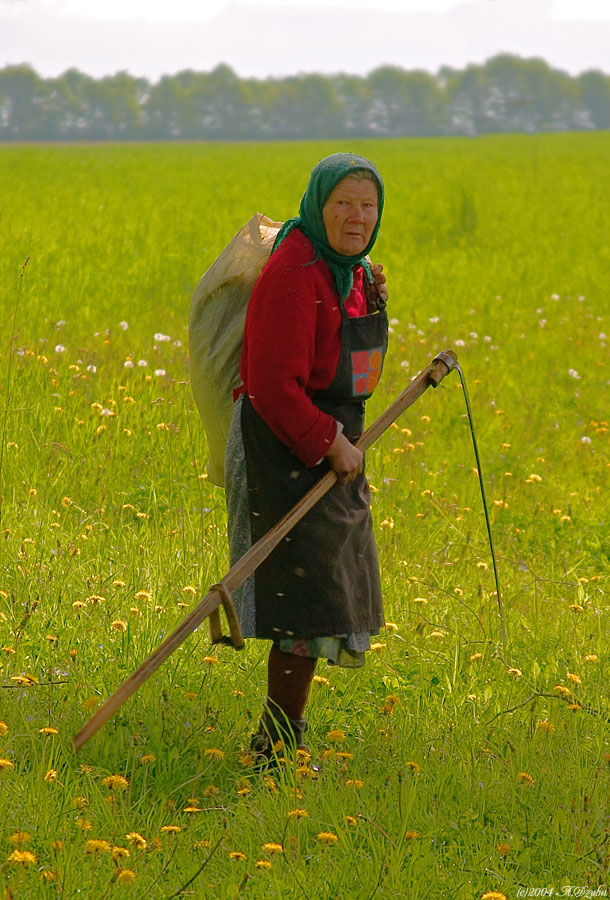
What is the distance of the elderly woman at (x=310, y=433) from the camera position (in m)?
2.51

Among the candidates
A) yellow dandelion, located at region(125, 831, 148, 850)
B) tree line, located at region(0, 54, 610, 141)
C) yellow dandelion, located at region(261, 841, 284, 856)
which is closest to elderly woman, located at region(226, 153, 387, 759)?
yellow dandelion, located at region(261, 841, 284, 856)

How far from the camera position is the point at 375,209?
259 centimetres

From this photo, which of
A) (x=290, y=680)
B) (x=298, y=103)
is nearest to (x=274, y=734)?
(x=290, y=680)

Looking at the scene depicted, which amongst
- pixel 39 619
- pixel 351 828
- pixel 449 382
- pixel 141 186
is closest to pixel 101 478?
pixel 39 619

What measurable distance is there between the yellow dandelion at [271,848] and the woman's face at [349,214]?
1.37 m

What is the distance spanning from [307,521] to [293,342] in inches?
18.1

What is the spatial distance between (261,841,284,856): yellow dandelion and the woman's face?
4.50 ft

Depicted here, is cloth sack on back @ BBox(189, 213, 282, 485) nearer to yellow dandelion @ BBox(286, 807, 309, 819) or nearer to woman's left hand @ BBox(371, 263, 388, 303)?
woman's left hand @ BBox(371, 263, 388, 303)

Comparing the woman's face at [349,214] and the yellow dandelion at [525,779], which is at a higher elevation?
the woman's face at [349,214]

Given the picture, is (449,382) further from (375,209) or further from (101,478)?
(375,209)

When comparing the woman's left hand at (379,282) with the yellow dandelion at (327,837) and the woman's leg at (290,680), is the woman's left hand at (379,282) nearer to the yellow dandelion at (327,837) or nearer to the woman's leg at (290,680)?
the woman's leg at (290,680)

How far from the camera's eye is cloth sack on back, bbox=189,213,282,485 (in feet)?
9.06

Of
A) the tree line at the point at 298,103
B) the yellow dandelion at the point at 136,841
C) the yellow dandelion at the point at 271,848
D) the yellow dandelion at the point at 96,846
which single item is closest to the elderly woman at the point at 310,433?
the yellow dandelion at the point at 271,848

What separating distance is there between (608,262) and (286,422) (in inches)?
443
